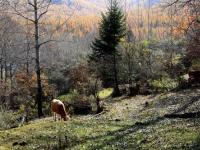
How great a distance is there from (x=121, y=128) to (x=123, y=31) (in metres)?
36.0

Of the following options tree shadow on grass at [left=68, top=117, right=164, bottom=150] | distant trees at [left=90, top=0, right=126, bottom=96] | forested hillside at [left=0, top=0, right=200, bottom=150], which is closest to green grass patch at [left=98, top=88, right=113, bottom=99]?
forested hillside at [left=0, top=0, right=200, bottom=150]

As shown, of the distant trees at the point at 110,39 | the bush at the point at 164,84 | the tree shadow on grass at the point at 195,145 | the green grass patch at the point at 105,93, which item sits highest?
the distant trees at the point at 110,39

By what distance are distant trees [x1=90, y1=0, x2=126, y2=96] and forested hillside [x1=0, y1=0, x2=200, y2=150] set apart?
4.7 inches

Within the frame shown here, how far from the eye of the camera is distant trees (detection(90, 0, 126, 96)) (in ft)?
173

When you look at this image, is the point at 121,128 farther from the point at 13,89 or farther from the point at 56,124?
the point at 13,89

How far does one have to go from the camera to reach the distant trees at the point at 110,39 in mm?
52750

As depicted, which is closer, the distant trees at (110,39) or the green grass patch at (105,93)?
the green grass patch at (105,93)

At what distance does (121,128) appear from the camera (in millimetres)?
18375

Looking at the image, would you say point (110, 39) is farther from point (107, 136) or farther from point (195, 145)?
point (195, 145)

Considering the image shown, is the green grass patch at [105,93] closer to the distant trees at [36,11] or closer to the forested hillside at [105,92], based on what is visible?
the forested hillside at [105,92]

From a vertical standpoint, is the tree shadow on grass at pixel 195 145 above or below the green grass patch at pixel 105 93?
above

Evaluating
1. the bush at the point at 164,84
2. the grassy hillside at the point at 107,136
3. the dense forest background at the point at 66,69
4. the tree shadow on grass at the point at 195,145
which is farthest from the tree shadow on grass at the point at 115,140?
the bush at the point at 164,84

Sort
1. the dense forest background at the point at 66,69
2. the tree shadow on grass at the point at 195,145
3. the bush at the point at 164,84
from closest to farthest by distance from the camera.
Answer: the tree shadow on grass at the point at 195,145 → the dense forest background at the point at 66,69 → the bush at the point at 164,84

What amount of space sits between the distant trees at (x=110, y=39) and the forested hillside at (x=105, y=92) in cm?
12
